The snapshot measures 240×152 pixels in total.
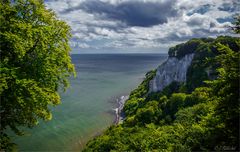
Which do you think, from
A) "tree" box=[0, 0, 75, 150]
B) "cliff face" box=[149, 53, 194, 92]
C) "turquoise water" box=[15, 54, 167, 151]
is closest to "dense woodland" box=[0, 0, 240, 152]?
"tree" box=[0, 0, 75, 150]

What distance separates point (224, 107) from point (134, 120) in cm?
5782

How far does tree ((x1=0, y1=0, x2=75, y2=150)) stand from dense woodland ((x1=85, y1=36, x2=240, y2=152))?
891 cm

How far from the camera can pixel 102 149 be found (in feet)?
161

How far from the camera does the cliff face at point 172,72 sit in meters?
94.4

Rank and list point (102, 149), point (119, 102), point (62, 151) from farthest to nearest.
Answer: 1. point (119, 102)
2. point (62, 151)
3. point (102, 149)

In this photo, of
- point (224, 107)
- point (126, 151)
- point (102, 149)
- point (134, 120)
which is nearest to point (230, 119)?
point (224, 107)

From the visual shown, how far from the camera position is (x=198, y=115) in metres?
29.4

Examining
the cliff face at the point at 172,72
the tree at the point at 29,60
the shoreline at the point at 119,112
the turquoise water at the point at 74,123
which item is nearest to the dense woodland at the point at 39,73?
the tree at the point at 29,60

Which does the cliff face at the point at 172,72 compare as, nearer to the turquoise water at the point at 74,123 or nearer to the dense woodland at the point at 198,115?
the dense woodland at the point at 198,115

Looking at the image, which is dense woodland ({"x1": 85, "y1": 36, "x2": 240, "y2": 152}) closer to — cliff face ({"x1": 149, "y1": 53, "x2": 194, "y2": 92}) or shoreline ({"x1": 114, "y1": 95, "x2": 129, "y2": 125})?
shoreline ({"x1": 114, "y1": 95, "x2": 129, "y2": 125})

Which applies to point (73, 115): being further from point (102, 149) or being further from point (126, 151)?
point (126, 151)

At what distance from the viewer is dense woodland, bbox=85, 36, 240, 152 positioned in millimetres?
14750

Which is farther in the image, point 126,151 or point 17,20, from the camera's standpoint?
point 126,151

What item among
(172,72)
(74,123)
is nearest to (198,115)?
(74,123)
